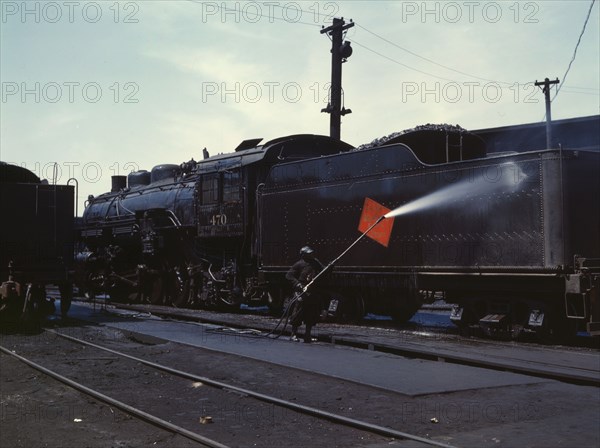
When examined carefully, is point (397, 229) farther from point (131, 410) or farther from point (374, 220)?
point (131, 410)

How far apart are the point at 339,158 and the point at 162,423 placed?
782 cm

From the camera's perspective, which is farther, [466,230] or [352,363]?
[466,230]

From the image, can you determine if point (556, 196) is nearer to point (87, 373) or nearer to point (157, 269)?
point (87, 373)

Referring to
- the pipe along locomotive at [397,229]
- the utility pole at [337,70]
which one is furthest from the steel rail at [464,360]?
A: the utility pole at [337,70]

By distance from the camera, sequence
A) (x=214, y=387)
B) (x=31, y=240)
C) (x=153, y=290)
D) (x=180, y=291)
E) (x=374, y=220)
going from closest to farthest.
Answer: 1. (x=214, y=387)
2. (x=374, y=220)
3. (x=31, y=240)
4. (x=180, y=291)
5. (x=153, y=290)

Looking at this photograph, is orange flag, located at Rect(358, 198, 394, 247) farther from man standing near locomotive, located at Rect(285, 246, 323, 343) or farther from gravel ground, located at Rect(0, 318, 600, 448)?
gravel ground, located at Rect(0, 318, 600, 448)

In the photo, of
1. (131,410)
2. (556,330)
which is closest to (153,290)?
(556,330)

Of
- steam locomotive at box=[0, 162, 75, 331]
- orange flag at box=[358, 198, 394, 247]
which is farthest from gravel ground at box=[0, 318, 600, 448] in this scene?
steam locomotive at box=[0, 162, 75, 331]

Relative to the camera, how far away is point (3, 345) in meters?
10.4

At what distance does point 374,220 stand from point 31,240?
647cm

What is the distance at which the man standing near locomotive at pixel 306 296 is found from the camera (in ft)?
34.8

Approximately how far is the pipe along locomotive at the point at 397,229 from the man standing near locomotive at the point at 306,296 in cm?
62

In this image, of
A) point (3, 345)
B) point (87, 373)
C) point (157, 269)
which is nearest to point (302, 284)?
point (87, 373)

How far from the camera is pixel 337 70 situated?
68.7 ft
